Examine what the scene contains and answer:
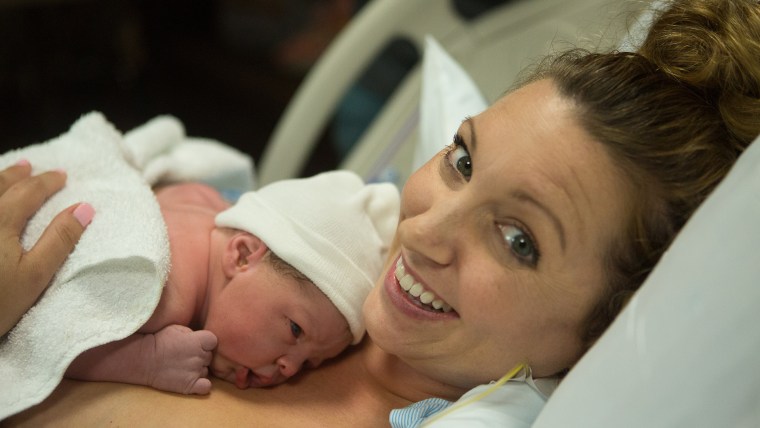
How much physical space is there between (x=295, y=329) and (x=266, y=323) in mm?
55

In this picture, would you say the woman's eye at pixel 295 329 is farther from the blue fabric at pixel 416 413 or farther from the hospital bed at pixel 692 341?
the hospital bed at pixel 692 341

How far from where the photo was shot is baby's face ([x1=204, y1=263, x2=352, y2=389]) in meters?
1.26

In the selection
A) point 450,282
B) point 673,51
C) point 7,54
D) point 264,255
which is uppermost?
point 673,51

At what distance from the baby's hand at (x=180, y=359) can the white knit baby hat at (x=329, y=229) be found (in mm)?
189

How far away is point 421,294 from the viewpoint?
3.67ft

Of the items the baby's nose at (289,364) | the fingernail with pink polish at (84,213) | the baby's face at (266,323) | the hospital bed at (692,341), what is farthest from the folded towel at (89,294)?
the hospital bed at (692,341)

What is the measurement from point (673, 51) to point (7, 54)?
3344 millimetres

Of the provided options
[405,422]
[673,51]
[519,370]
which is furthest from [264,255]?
[673,51]

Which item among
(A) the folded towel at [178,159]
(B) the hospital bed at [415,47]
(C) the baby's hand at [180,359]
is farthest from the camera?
(B) the hospital bed at [415,47]

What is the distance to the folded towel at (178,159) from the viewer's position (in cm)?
160

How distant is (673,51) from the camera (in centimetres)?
111

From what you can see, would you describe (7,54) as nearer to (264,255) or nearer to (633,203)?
(264,255)

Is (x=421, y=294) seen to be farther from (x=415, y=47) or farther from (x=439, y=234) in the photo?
(x=415, y=47)

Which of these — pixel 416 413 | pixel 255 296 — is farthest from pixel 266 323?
pixel 416 413
